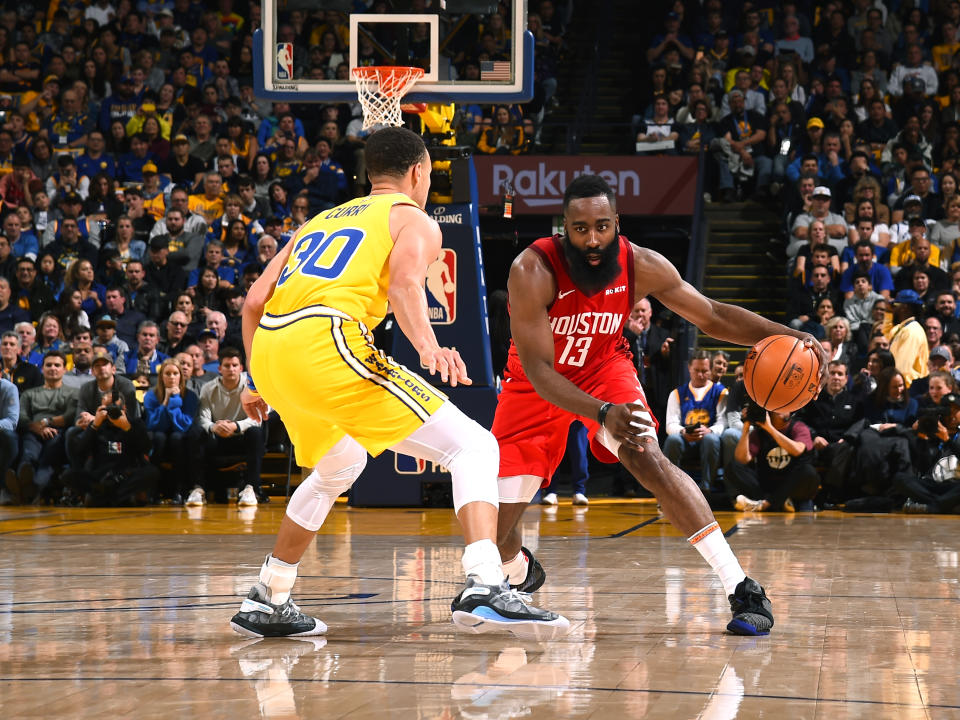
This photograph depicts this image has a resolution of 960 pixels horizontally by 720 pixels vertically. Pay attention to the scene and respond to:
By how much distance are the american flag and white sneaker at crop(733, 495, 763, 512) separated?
13.3 ft

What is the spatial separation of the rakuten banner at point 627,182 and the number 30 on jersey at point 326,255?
10.5 meters

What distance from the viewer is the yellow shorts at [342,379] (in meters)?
4.18

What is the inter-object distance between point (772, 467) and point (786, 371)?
231 inches

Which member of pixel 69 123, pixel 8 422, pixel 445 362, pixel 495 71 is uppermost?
pixel 495 71

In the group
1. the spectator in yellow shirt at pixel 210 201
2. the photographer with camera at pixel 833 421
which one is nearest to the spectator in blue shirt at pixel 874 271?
the photographer with camera at pixel 833 421

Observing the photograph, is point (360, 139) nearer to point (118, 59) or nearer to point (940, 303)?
point (118, 59)

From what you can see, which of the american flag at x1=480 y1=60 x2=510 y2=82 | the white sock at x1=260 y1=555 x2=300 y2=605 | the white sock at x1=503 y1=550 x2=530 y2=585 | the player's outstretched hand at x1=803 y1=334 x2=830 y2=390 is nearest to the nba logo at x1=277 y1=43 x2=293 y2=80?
the american flag at x1=480 y1=60 x2=510 y2=82

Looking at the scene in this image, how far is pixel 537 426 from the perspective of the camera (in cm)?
516

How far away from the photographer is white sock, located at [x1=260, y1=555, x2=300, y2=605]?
4.50 metres

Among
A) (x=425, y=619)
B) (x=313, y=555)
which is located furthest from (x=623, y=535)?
(x=425, y=619)

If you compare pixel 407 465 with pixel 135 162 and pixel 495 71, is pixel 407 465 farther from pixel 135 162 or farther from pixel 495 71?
pixel 135 162

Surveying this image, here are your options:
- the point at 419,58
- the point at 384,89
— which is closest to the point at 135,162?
the point at 419,58

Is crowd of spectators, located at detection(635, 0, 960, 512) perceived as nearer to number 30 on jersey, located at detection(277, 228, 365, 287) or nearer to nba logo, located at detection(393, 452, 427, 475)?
nba logo, located at detection(393, 452, 427, 475)

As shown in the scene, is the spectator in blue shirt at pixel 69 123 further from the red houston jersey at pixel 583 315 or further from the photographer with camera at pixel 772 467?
the red houston jersey at pixel 583 315
